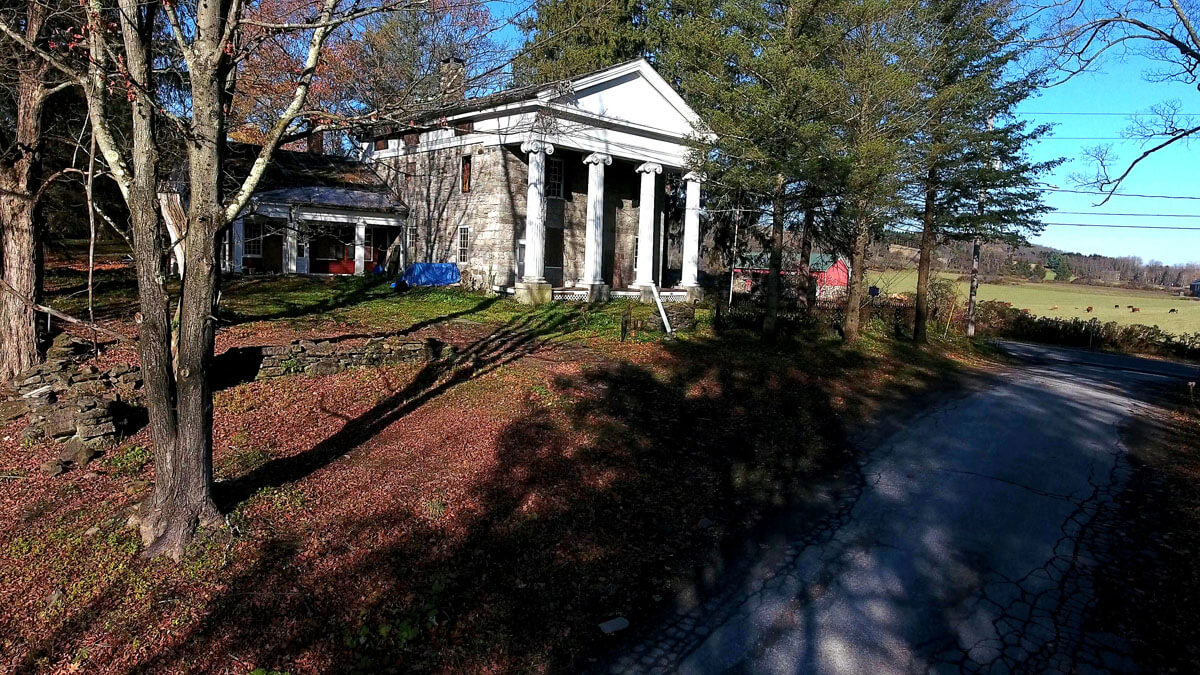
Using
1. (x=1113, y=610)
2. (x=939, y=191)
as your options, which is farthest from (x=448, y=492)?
(x=939, y=191)

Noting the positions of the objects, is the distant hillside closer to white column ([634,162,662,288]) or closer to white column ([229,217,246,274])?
white column ([634,162,662,288])

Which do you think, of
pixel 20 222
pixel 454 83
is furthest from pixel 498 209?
pixel 454 83

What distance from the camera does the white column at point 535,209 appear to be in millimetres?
21562

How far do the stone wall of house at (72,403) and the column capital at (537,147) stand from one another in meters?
13.7

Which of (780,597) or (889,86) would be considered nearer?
(780,597)

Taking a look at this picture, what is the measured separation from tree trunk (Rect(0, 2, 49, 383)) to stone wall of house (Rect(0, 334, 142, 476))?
0.40 meters

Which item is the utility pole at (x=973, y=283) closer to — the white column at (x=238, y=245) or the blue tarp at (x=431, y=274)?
the blue tarp at (x=431, y=274)


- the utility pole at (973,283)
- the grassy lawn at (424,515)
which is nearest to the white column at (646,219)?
the utility pole at (973,283)

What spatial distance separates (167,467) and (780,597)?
4.92m

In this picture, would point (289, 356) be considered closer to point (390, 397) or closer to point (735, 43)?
point (390, 397)

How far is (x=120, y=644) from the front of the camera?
4.64m

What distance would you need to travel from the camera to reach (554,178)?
25.2m

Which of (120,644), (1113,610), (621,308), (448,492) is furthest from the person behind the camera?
(621,308)

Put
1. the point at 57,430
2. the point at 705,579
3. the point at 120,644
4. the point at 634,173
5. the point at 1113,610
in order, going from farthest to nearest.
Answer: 1. the point at 634,173
2. the point at 57,430
3. the point at 705,579
4. the point at 1113,610
5. the point at 120,644
